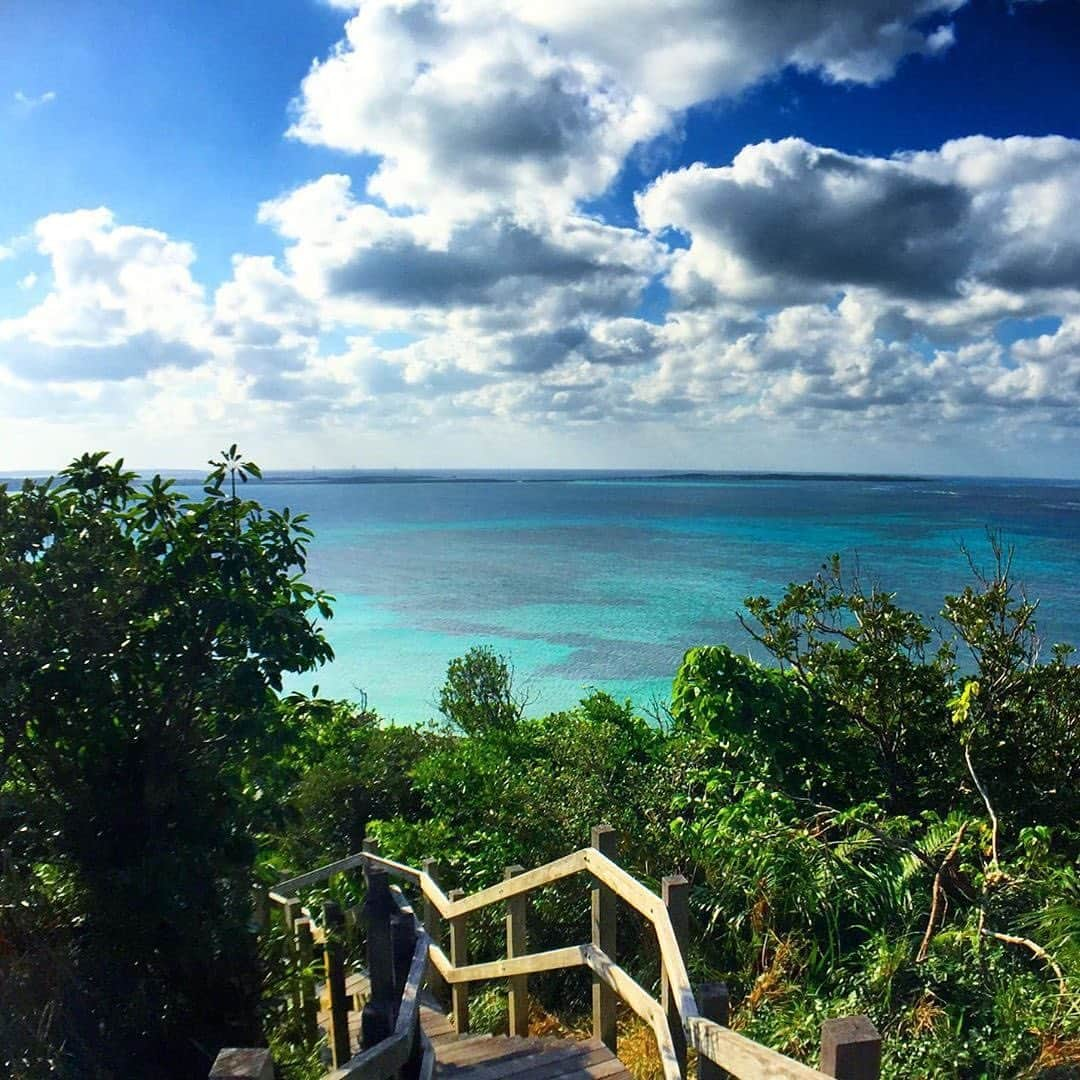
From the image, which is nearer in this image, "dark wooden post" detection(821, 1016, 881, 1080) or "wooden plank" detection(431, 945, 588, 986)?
"dark wooden post" detection(821, 1016, 881, 1080)

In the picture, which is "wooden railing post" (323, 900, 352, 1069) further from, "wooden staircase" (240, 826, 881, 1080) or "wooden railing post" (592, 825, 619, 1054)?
"wooden railing post" (592, 825, 619, 1054)

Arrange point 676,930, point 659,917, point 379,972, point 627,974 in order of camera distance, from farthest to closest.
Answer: point 627,974
point 659,917
point 676,930
point 379,972

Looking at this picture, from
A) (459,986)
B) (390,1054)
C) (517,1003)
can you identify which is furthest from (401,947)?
(459,986)

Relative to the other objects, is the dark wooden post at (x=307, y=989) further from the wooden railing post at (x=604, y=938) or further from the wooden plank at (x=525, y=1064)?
the wooden railing post at (x=604, y=938)

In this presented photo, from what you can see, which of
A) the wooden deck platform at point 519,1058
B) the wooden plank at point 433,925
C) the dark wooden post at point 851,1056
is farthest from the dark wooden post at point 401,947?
the wooden plank at point 433,925

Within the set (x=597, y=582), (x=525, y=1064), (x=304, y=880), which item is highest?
(x=525, y=1064)

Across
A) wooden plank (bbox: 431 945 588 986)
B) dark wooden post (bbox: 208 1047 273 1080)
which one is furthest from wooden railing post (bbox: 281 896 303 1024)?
dark wooden post (bbox: 208 1047 273 1080)

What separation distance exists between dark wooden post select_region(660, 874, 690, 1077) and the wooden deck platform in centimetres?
78

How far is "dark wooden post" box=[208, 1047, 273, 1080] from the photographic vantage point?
1.76m

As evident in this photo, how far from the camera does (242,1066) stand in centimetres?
179

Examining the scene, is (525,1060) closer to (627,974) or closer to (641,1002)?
(627,974)

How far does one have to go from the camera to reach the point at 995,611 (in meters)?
8.13

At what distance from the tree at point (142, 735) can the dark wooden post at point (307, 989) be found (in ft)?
1.55

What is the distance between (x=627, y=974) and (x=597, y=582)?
67791 millimetres
